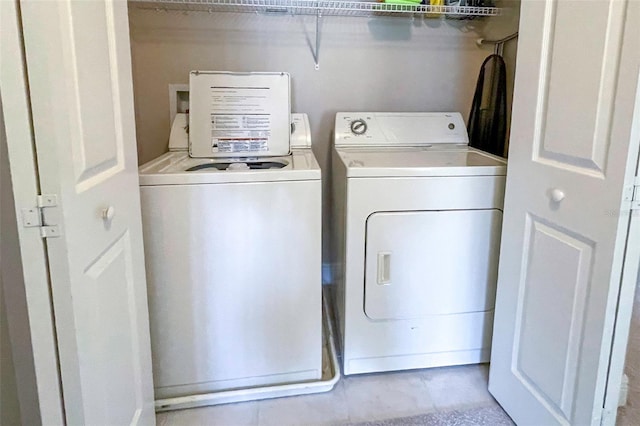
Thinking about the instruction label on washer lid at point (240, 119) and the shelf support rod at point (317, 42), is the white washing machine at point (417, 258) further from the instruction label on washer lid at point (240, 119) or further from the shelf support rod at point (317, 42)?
the shelf support rod at point (317, 42)

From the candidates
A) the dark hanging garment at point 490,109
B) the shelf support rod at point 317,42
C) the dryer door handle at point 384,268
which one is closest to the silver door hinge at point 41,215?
the dryer door handle at point 384,268

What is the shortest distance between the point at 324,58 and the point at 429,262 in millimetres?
1222

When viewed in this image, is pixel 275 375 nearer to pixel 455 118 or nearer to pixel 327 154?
pixel 327 154

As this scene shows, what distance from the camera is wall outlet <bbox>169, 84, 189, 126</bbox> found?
7.38ft

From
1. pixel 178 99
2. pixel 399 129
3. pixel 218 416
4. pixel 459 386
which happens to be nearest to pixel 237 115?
pixel 178 99

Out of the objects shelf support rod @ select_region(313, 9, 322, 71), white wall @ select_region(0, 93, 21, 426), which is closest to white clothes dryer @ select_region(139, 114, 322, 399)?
white wall @ select_region(0, 93, 21, 426)

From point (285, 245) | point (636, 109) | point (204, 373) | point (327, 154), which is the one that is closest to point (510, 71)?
point (327, 154)

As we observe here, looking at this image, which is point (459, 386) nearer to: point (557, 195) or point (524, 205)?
point (524, 205)

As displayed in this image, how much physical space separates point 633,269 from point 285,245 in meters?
1.04

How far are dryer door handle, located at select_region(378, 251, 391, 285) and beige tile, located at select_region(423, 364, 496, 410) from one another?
48 centimetres

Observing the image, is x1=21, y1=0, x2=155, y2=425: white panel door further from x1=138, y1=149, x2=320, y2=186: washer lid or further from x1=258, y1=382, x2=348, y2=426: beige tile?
x1=258, y1=382, x2=348, y2=426: beige tile

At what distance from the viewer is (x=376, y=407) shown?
5.55 ft

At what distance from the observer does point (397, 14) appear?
89.4 inches

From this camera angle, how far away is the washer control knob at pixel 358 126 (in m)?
2.19
